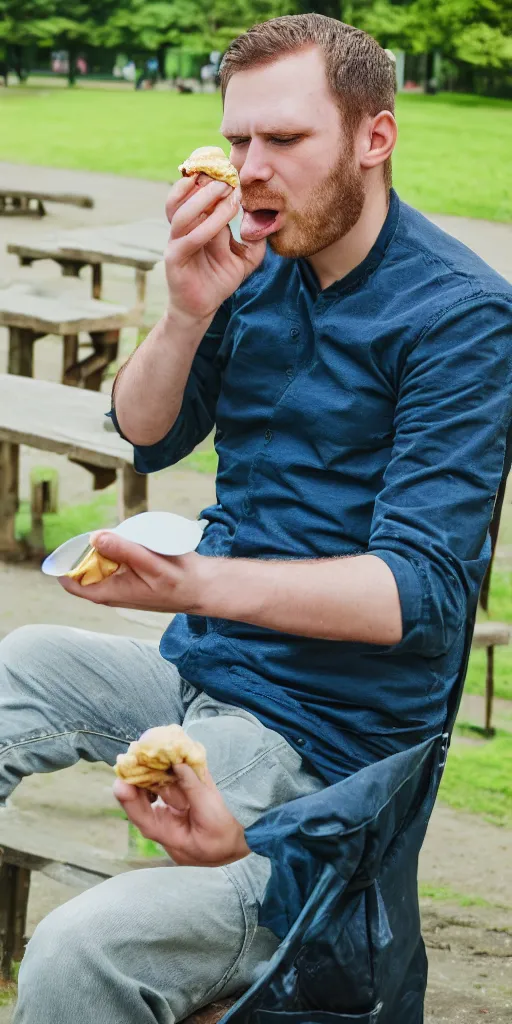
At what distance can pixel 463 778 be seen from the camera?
3.91 metres

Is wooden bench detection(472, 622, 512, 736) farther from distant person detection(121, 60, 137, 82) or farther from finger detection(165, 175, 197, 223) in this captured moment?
distant person detection(121, 60, 137, 82)

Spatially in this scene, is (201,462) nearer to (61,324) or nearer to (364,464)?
(61,324)

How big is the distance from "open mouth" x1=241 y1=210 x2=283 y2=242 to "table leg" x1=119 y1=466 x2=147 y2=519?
269 centimetres

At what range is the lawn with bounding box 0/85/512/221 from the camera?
16.8 metres

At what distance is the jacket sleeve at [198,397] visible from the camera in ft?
7.48

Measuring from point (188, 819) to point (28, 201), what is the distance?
1389cm

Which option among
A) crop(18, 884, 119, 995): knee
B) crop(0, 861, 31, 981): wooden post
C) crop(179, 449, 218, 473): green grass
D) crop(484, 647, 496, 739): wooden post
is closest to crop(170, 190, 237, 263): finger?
crop(18, 884, 119, 995): knee

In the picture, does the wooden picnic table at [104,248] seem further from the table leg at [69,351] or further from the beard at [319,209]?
the beard at [319,209]

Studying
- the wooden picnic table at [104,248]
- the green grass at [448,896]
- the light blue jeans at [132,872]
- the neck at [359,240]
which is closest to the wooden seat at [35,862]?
the light blue jeans at [132,872]

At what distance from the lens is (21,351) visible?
6715 millimetres

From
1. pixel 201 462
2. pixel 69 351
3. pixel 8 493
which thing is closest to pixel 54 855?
pixel 8 493

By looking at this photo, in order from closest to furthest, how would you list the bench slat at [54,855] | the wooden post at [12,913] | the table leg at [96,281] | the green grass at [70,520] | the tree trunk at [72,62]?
the bench slat at [54,855], the wooden post at [12,913], the green grass at [70,520], the table leg at [96,281], the tree trunk at [72,62]

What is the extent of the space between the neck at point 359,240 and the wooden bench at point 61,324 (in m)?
4.14

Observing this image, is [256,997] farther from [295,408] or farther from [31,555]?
[31,555]
